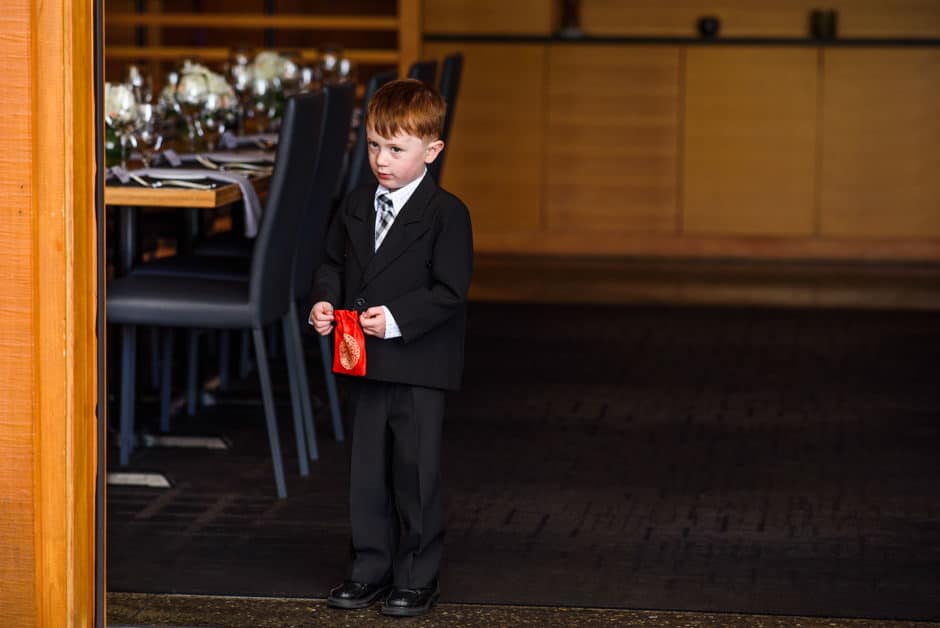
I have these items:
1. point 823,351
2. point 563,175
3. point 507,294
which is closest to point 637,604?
point 823,351

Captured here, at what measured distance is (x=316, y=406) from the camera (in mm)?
5355

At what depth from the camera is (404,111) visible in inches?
121

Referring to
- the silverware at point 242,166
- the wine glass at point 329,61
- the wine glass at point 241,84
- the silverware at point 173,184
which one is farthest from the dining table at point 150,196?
the wine glass at point 329,61

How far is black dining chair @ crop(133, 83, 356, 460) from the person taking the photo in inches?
180

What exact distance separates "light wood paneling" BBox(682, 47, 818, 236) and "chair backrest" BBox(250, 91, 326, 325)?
4.55 metres

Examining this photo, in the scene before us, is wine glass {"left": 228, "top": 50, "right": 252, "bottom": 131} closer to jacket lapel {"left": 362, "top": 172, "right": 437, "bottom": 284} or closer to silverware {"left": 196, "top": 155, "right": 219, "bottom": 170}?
silverware {"left": 196, "top": 155, "right": 219, "bottom": 170}

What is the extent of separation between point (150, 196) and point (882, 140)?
5.27 metres

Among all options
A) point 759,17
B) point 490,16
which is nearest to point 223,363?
point 490,16

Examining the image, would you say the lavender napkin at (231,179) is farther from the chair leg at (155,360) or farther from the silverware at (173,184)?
the chair leg at (155,360)

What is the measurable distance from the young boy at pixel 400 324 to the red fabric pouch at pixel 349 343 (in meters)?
0.02

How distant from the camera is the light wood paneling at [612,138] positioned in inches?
342

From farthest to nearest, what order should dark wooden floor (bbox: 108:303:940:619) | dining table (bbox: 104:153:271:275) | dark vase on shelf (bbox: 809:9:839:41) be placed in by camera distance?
dark vase on shelf (bbox: 809:9:839:41) → dining table (bbox: 104:153:271:275) → dark wooden floor (bbox: 108:303:940:619)

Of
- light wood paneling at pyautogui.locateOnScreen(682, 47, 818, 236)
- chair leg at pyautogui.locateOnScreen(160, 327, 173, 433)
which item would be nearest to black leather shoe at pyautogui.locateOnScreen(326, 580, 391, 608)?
chair leg at pyautogui.locateOnScreen(160, 327, 173, 433)

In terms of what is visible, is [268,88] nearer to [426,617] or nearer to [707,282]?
[707,282]
